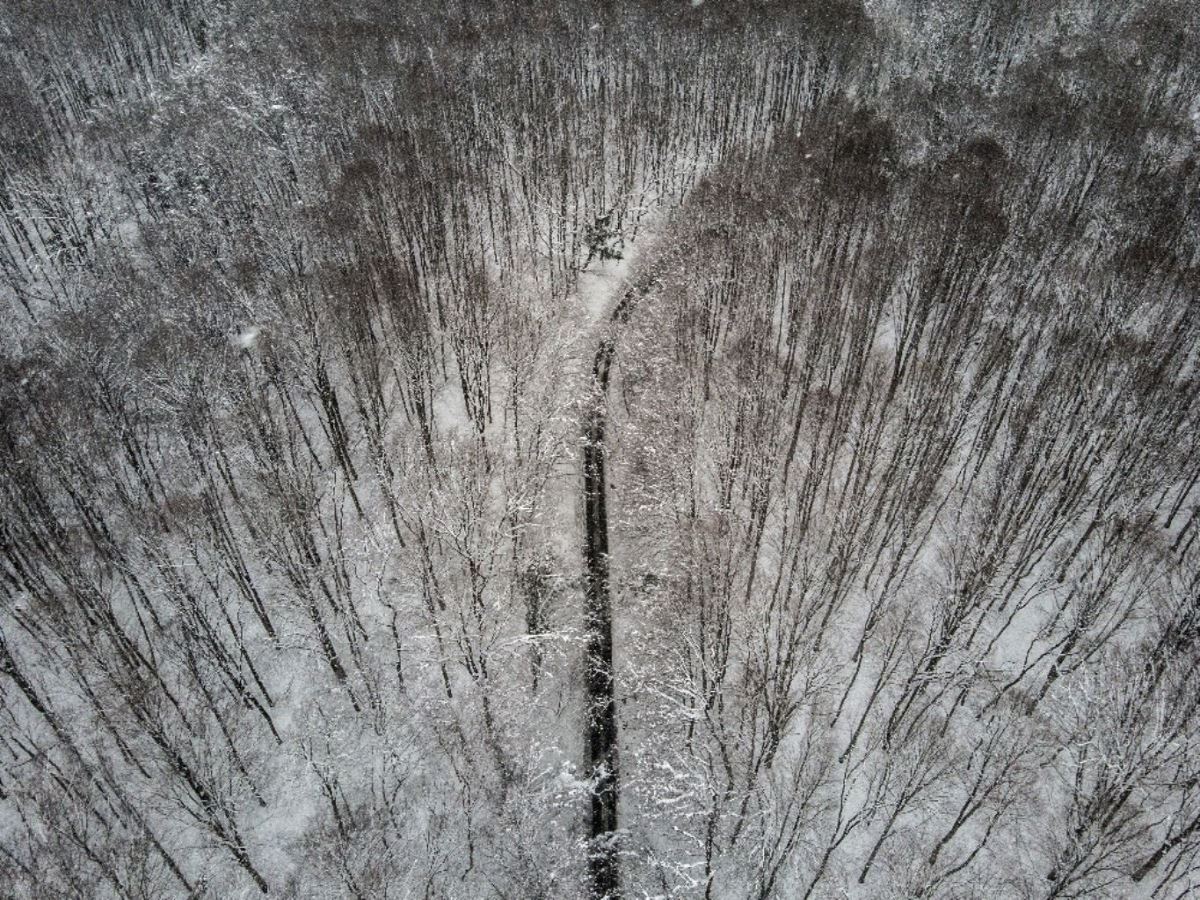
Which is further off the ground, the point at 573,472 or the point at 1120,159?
the point at 1120,159

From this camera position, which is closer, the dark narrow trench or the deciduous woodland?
the deciduous woodland

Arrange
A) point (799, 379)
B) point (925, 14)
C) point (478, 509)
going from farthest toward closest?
point (925, 14), point (799, 379), point (478, 509)

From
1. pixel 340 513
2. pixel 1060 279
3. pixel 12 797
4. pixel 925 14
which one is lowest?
pixel 12 797

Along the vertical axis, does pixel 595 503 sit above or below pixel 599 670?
above

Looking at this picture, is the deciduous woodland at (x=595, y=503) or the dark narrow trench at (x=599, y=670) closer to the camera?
the deciduous woodland at (x=595, y=503)

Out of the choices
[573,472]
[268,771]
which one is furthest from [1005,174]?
[268,771]

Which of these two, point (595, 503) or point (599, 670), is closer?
point (599, 670)

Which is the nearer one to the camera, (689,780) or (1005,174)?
(689,780)

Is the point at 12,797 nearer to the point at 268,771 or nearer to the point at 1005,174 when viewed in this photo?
the point at 268,771
